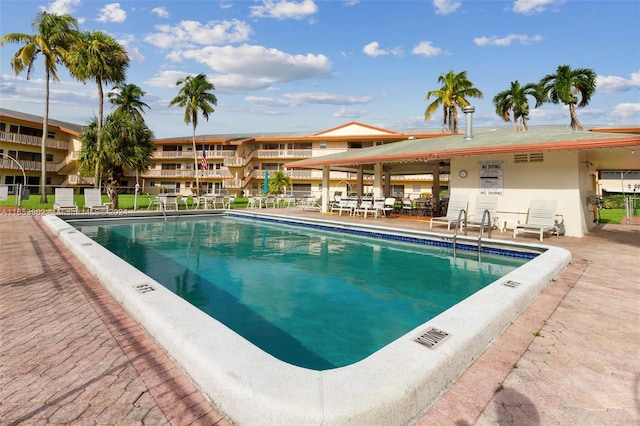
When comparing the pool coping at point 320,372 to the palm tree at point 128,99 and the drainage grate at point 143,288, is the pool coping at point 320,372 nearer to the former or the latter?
the drainage grate at point 143,288

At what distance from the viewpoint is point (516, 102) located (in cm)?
3550

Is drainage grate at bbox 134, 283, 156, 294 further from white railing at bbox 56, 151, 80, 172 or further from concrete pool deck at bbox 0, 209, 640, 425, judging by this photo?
white railing at bbox 56, 151, 80, 172

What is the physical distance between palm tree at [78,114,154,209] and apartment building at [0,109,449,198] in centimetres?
1523

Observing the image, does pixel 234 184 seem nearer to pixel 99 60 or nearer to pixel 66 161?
pixel 66 161

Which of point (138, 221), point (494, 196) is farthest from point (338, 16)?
point (138, 221)

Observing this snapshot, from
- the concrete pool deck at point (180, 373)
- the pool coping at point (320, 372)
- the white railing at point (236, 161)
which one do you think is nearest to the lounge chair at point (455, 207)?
the concrete pool deck at point (180, 373)

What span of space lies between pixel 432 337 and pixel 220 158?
150 feet

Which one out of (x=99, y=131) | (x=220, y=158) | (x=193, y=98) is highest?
(x=193, y=98)

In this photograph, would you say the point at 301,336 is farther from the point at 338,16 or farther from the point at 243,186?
the point at 243,186

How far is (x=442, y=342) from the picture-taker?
2.79m

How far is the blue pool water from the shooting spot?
14.9 ft

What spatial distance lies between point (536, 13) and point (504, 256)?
487 inches

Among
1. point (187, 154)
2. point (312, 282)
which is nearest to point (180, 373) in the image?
point (312, 282)

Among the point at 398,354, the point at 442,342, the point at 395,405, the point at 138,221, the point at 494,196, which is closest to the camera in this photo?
the point at 395,405
